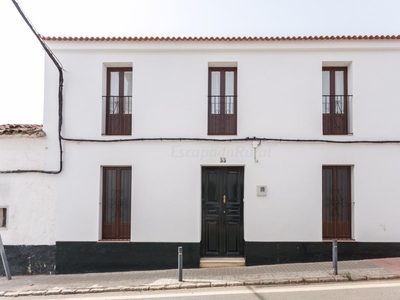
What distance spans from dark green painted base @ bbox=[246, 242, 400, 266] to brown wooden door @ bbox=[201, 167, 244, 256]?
1.52ft

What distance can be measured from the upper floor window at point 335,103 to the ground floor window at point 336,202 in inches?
42.5

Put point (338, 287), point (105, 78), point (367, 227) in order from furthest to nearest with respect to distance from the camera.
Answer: point (105, 78) < point (367, 227) < point (338, 287)

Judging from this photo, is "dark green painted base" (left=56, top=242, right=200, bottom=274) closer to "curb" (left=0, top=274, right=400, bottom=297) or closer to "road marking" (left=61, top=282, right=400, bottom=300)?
"curb" (left=0, top=274, right=400, bottom=297)

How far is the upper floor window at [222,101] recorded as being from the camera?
8.73 meters

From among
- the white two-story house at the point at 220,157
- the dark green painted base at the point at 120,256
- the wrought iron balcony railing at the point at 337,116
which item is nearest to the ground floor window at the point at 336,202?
the white two-story house at the point at 220,157

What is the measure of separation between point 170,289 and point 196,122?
4036mm

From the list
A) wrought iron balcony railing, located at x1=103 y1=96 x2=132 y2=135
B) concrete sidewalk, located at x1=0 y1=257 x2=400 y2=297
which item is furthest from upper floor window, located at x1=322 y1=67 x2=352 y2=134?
wrought iron balcony railing, located at x1=103 y1=96 x2=132 y2=135

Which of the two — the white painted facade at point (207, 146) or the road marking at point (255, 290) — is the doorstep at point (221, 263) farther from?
the road marking at point (255, 290)

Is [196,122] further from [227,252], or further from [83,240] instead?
[83,240]

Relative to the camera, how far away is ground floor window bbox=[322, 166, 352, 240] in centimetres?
851

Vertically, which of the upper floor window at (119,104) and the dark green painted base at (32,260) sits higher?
the upper floor window at (119,104)

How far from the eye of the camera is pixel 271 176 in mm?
8422

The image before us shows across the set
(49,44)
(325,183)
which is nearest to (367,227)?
(325,183)

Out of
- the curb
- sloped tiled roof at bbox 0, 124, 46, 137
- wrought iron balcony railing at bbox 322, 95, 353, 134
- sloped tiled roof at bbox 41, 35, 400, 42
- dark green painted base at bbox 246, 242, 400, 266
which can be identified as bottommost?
the curb
